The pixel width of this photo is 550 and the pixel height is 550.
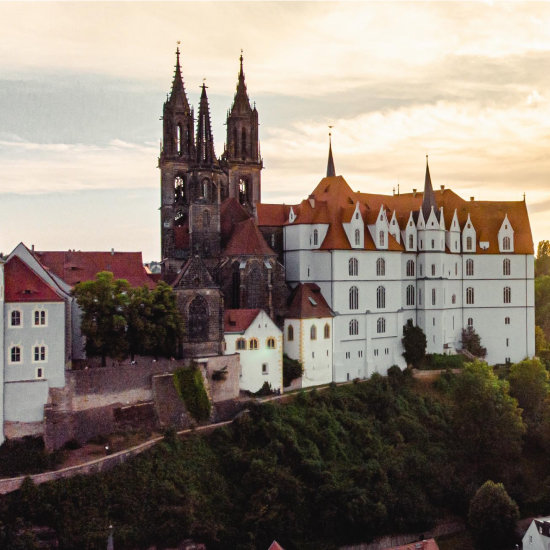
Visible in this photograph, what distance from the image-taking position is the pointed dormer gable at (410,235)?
251 ft

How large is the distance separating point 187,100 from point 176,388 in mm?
35878

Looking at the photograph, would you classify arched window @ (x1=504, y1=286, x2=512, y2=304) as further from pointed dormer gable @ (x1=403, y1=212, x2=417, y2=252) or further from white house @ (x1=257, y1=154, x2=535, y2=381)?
pointed dormer gable @ (x1=403, y1=212, x2=417, y2=252)

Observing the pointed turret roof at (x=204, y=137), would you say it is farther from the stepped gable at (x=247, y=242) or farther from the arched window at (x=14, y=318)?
the arched window at (x=14, y=318)

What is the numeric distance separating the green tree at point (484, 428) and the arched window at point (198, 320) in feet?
74.2

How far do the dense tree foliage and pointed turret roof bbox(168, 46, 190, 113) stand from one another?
28.6 m

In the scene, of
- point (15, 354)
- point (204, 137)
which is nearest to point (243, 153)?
point (204, 137)

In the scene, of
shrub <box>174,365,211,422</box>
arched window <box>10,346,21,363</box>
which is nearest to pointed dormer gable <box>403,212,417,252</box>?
shrub <box>174,365,211,422</box>

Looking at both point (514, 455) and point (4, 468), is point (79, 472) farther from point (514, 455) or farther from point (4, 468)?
point (514, 455)

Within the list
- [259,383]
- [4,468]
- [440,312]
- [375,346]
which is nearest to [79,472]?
[4,468]

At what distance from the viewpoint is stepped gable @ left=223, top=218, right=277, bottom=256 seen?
6562 centimetres

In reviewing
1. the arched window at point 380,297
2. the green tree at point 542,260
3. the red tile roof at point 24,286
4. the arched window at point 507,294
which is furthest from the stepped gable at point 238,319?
the green tree at point 542,260

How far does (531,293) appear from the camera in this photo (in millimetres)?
83250

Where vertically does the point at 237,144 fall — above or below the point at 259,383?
above

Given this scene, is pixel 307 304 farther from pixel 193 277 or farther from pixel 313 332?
pixel 193 277
